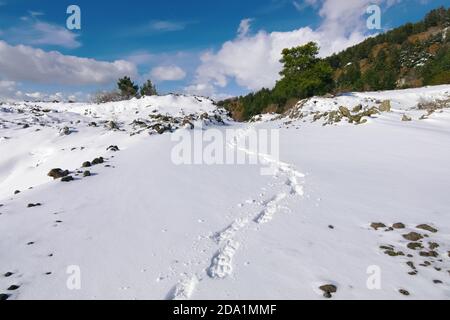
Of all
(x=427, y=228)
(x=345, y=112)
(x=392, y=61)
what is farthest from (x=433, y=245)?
(x=392, y=61)

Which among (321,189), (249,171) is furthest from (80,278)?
(249,171)

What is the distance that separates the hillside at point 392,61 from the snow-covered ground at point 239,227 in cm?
5097

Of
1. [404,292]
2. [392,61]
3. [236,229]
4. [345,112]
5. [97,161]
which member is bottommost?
[404,292]

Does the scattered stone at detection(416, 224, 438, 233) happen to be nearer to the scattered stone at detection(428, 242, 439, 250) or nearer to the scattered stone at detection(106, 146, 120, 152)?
the scattered stone at detection(428, 242, 439, 250)

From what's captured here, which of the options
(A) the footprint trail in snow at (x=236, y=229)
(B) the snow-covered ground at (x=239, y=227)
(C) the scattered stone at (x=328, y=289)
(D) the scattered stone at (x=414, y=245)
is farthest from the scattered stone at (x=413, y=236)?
(A) the footprint trail in snow at (x=236, y=229)

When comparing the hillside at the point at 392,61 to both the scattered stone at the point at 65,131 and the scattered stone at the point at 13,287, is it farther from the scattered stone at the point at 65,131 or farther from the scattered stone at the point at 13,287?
the scattered stone at the point at 13,287

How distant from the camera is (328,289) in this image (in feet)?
15.8

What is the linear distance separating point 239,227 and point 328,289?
8.70ft

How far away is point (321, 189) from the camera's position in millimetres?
9633

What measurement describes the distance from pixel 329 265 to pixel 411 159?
8.59 m

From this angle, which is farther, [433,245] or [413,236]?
[413,236]

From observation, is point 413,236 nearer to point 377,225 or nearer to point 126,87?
point 377,225

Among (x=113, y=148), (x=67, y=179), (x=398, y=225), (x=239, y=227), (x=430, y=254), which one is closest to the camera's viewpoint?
(x=430, y=254)

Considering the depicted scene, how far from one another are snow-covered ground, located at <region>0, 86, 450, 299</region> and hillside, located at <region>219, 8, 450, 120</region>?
50971 mm
